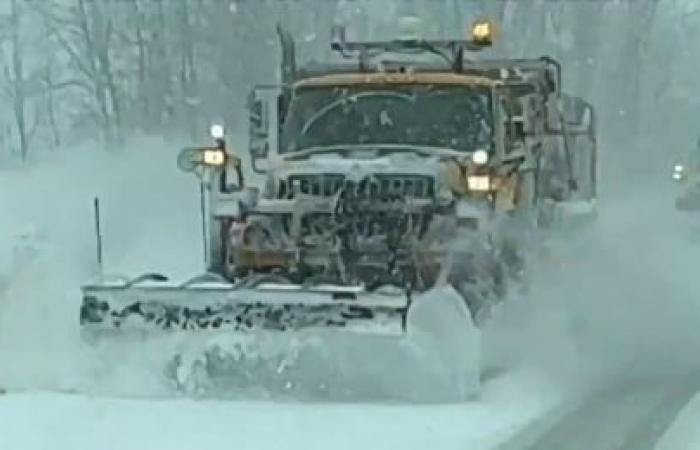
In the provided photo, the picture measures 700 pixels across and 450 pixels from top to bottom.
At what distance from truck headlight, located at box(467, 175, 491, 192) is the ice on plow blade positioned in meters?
1.71

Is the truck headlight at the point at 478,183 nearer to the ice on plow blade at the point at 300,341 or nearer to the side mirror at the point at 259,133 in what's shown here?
the ice on plow blade at the point at 300,341

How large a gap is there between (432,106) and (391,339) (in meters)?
3.41

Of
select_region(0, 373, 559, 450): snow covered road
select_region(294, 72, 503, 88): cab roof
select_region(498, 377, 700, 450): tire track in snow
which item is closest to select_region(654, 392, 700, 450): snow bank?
select_region(498, 377, 700, 450): tire track in snow

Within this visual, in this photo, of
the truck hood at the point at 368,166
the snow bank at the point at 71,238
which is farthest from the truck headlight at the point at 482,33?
the snow bank at the point at 71,238

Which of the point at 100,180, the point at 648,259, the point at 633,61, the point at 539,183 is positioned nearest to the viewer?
the point at 539,183

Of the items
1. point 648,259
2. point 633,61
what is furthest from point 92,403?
point 633,61

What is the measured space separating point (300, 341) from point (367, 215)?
1959mm

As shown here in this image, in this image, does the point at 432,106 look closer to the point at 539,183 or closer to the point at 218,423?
the point at 539,183

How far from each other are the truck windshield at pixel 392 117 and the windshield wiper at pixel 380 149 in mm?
45

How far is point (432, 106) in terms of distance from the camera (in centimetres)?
1398

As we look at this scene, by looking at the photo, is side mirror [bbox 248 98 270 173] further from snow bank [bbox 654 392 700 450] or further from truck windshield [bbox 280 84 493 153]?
snow bank [bbox 654 392 700 450]

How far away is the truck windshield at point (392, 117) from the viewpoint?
45.3 feet

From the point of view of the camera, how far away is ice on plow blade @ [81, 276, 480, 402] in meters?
11.0

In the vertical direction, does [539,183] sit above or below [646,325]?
above
